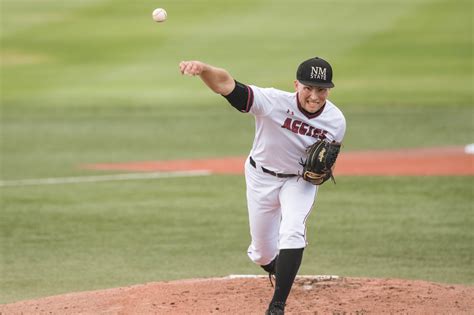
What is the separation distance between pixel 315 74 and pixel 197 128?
10.1m

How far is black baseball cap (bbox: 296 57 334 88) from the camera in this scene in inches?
265

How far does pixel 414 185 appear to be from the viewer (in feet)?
41.2

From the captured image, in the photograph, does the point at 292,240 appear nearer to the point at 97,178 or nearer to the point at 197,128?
the point at 97,178

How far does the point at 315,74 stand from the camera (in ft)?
22.1

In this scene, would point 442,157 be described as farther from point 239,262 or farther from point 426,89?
point 426,89

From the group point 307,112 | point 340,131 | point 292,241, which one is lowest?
point 292,241

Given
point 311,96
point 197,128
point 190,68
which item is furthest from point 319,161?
point 197,128

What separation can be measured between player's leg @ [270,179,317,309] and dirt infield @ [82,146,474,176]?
6.37 meters

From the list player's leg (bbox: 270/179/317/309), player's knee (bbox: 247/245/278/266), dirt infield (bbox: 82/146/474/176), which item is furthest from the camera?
dirt infield (bbox: 82/146/474/176)

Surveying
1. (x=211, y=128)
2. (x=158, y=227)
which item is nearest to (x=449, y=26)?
(x=211, y=128)

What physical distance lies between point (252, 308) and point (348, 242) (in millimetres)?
3169

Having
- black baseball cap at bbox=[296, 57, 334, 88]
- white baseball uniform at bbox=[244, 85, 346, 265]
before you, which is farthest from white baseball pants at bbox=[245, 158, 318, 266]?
black baseball cap at bbox=[296, 57, 334, 88]

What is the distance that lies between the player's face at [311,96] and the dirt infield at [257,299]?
1.37m

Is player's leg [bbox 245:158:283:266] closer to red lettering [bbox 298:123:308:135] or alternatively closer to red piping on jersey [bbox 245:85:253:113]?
red lettering [bbox 298:123:308:135]
